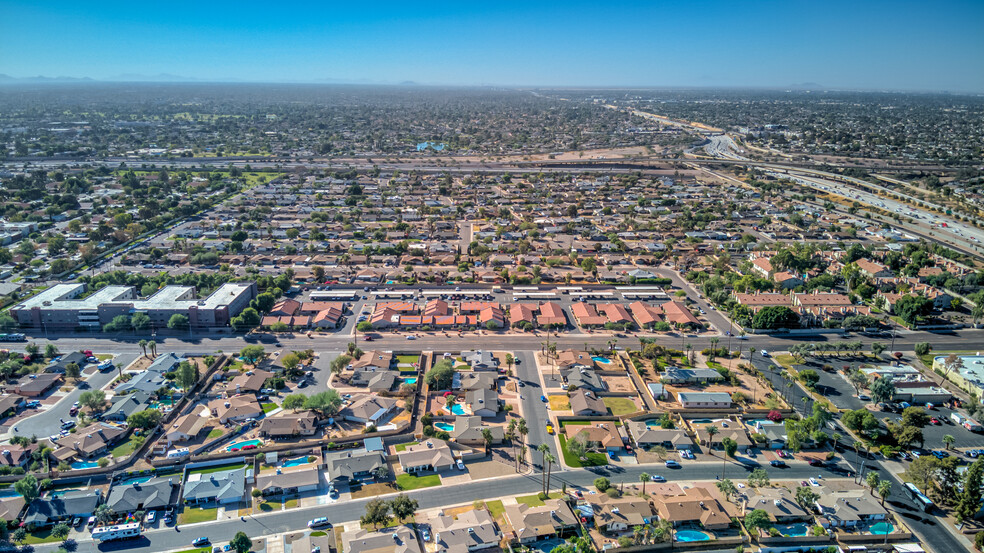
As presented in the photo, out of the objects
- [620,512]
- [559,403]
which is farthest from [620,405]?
[620,512]

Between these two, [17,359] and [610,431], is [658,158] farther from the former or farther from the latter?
[17,359]

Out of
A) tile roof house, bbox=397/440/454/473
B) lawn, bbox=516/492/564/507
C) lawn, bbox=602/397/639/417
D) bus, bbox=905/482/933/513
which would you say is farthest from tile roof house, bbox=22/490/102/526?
bus, bbox=905/482/933/513

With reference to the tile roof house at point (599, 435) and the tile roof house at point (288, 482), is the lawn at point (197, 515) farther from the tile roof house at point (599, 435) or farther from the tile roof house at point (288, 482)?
the tile roof house at point (599, 435)

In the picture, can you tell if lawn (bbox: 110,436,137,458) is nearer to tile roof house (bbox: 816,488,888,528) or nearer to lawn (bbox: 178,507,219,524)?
lawn (bbox: 178,507,219,524)

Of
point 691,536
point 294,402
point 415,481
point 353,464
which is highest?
point 294,402

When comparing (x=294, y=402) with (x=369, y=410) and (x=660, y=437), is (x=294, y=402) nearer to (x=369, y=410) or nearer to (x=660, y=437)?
(x=369, y=410)

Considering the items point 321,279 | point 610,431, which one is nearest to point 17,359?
point 321,279
